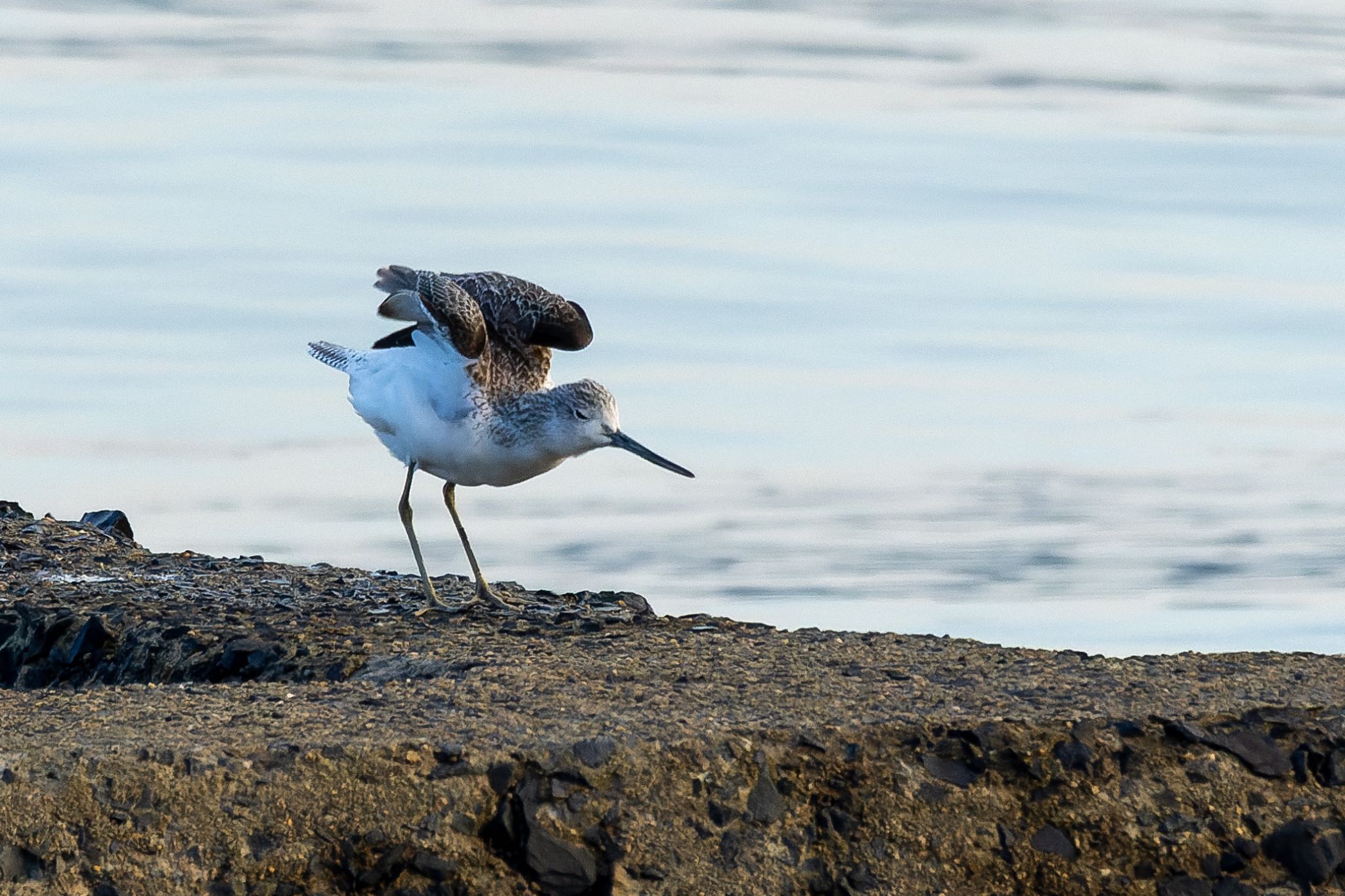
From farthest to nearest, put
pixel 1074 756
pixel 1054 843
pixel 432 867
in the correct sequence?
pixel 1074 756 → pixel 1054 843 → pixel 432 867

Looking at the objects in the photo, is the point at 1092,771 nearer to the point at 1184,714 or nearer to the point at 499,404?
→ the point at 1184,714

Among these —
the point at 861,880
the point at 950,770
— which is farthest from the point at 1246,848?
the point at 861,880

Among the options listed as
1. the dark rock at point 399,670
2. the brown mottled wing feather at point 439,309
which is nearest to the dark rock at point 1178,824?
the dark rock at point 399,670

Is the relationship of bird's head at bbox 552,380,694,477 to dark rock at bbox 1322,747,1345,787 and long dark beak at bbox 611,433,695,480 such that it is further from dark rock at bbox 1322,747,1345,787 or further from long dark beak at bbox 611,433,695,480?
dark rock at bbox 1322,747,1345,787

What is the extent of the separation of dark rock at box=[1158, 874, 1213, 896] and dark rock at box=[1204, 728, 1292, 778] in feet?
0.96

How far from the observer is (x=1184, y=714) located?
186 inches

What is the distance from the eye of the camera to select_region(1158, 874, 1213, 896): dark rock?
175 inches

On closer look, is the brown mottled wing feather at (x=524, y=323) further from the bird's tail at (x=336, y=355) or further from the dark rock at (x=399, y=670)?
the dark rock at (x=399, y=670)

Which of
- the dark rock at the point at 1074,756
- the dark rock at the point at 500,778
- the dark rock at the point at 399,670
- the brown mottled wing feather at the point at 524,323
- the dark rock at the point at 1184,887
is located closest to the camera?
the dark rock at the point at 500,778

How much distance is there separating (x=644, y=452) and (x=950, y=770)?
2.96 m

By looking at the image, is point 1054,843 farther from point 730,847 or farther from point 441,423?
point 441,423

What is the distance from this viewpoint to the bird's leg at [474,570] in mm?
6918

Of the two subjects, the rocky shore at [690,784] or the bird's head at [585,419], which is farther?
the bird's head at [585,419]

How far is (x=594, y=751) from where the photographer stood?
174 inches
